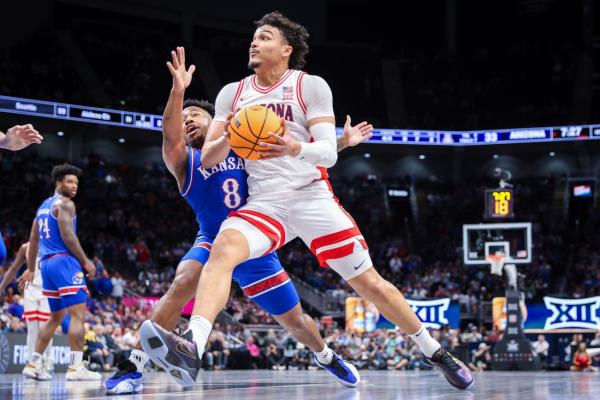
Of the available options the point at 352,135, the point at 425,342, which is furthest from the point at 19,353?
the point at 352,135

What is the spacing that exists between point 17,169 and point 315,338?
2228cm

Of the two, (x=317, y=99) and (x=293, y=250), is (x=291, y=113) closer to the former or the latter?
(x=317, y=99)

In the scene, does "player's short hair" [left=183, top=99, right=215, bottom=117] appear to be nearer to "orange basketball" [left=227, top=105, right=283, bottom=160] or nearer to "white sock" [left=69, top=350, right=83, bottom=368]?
"orange basketball" [left=227, top=105, right=283, bottom=160]

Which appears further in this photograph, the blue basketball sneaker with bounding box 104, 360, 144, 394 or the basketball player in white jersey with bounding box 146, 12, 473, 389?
the blue basketball sneaker with bounding box 104, 360, 144, 394

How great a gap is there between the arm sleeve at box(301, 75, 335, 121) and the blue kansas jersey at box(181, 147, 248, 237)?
1.04 metres

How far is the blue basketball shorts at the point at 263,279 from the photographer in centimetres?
554

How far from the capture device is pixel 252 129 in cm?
423

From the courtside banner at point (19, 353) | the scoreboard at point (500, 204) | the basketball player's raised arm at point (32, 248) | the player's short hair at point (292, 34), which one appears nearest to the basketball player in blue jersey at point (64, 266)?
the basketball player's raised arm at point (32, 248)

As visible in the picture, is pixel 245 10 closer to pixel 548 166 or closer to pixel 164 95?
pixel 164 95

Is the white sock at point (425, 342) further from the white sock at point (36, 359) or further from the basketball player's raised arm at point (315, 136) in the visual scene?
the white sock at point (36, 359)

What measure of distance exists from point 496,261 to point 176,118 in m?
12.8

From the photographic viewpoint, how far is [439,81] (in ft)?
115

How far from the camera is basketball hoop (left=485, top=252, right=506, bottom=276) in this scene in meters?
16.8

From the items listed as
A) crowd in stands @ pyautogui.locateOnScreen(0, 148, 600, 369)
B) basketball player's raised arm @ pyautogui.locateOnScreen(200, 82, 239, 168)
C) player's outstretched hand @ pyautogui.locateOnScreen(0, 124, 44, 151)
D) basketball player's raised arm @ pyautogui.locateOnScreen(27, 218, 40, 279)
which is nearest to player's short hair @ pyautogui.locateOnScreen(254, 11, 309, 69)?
basketball player's raised arm @ pyautogui.locateOnScreen(200, 82, 239, 168)
